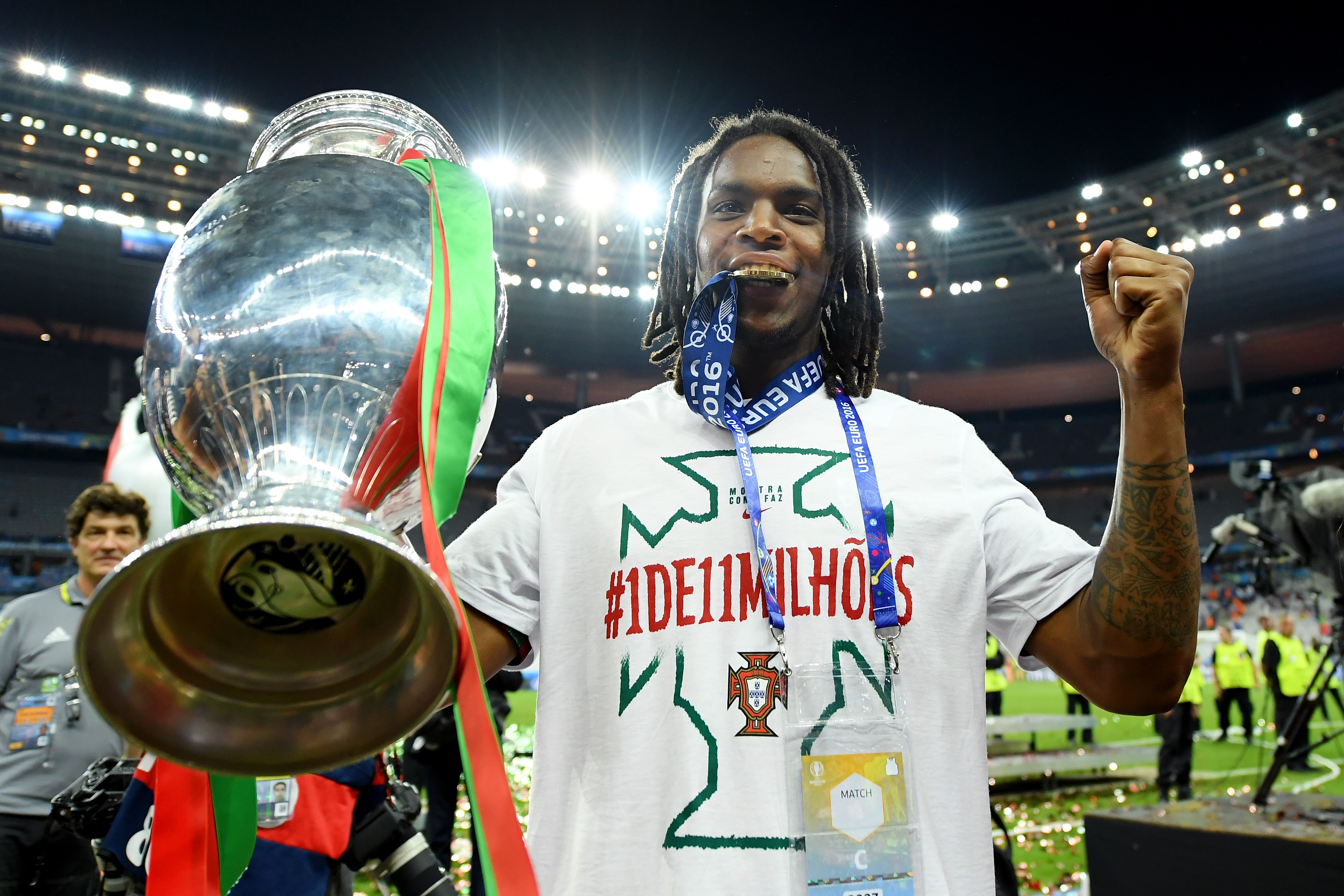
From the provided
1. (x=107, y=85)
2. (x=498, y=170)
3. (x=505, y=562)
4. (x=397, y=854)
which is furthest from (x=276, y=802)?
(x=107, y=85)

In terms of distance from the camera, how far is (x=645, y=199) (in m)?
19.5

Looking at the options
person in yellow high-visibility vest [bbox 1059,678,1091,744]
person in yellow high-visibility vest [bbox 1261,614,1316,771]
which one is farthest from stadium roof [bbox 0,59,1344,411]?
person in yellow high-visibility vest [bbox 1261,614,1316,771]

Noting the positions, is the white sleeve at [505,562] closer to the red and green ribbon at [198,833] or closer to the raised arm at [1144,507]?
the red and green ribbon at [198,833]

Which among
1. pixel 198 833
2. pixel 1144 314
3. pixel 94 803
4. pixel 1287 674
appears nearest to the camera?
pixel 198 833

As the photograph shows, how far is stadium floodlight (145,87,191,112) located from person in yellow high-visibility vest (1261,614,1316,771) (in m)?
20.1

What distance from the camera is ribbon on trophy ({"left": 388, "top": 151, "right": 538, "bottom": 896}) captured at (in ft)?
2.37

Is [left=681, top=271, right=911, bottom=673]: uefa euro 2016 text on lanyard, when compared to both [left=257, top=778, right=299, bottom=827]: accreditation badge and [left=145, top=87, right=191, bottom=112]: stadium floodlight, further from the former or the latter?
[left=145, top=87, right=191, bottom=112]: stadium floodlight

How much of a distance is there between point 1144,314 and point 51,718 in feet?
13.4

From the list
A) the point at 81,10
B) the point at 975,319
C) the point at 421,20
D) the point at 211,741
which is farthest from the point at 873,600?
the point at 975,319

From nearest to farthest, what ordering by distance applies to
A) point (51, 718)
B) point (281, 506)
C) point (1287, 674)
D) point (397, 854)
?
point (281, 506)
point (397, 854)
point (51, 718)
point (1287, 674)

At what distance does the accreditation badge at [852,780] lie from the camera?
3.41 ft

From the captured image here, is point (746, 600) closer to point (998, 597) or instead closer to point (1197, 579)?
point (998, 597)

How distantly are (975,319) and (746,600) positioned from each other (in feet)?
92.9

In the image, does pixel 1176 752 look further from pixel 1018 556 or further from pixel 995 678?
pixel 1018 556
